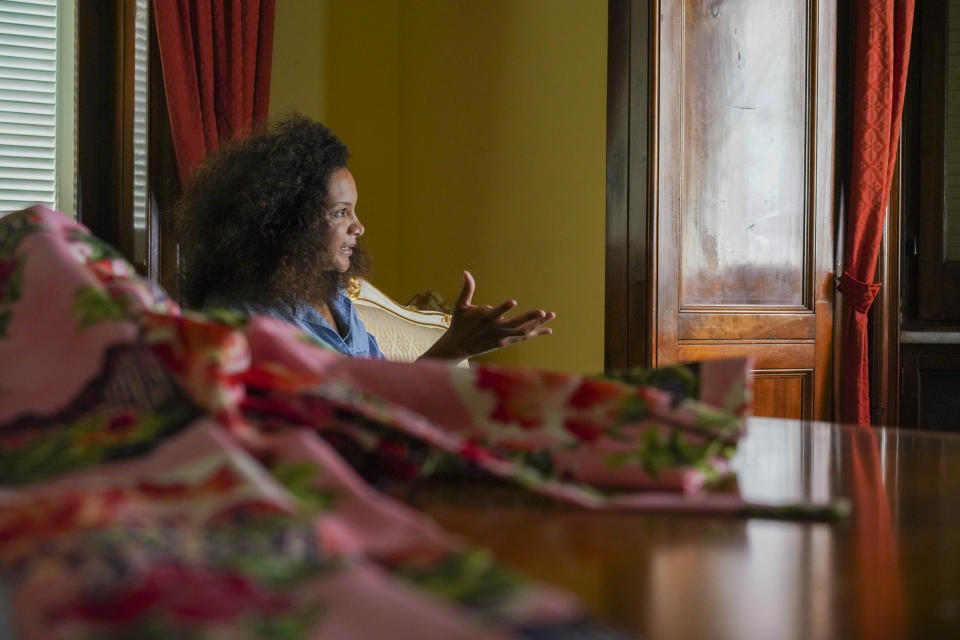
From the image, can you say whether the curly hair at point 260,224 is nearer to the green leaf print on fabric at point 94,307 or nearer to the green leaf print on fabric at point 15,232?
the green leaf print on fabric at point 15,232

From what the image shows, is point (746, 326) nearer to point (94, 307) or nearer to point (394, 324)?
point (394, 324)

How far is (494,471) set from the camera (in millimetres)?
593

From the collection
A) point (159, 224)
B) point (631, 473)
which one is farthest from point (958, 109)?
point (631, 473)

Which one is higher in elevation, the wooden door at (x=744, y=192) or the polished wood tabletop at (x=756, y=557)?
the wooden door at (x=744, y=192)

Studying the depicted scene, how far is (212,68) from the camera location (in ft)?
10.5

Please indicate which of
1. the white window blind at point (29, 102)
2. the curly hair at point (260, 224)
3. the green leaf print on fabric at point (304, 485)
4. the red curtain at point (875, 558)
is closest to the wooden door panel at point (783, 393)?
the curly hair at point (260, 224)

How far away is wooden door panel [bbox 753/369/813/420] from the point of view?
326cm

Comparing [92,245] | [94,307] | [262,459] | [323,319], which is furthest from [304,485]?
[323,319]

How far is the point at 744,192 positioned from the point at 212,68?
1.75 meters

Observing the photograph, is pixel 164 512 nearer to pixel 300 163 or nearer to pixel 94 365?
pixel 94 365

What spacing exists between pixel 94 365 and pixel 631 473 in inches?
13.2

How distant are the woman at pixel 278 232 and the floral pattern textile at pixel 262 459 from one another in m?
1.48

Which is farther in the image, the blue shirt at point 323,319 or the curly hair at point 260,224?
the curly hair at point 260,224

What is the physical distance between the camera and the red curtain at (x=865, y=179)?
3348 millimetres
